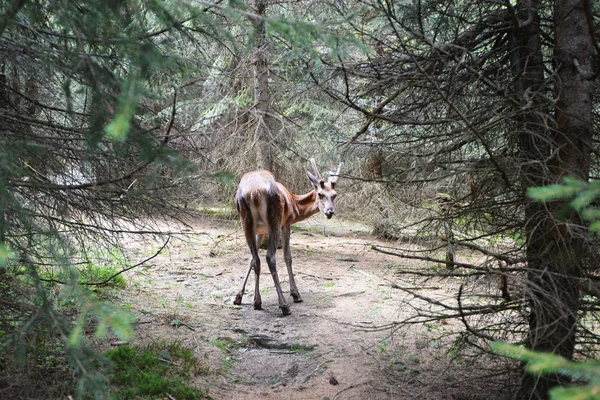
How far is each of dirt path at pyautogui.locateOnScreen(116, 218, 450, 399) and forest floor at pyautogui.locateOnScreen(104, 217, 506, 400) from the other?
0.05 ft

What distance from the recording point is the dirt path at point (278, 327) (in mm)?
6031

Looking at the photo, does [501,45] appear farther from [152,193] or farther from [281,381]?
[281,381]

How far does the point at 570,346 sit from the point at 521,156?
5.82 ft

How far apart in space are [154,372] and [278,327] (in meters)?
2.95

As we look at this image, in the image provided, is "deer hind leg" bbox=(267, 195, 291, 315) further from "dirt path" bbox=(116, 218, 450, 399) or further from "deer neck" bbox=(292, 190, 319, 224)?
"deer neck" bbox=(292, 190, 319, 224)

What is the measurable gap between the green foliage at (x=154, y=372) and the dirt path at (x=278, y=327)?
281mm

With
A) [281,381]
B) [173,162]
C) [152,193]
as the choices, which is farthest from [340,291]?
[173,162]

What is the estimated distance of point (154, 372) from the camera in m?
5.63

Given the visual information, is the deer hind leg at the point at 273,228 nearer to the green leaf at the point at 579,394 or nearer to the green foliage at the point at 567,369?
the green foliage at the point at 567,369

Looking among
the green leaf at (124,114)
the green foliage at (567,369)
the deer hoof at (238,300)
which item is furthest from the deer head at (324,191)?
the green foliage at (567,369)

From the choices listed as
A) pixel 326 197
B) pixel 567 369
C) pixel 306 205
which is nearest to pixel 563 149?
pixel 567 369

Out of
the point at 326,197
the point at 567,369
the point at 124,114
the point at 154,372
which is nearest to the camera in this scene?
the point at 567,369

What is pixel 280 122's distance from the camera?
1393 centimetres

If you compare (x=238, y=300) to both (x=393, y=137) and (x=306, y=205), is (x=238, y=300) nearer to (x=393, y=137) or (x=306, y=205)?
(x=306, y=205)
